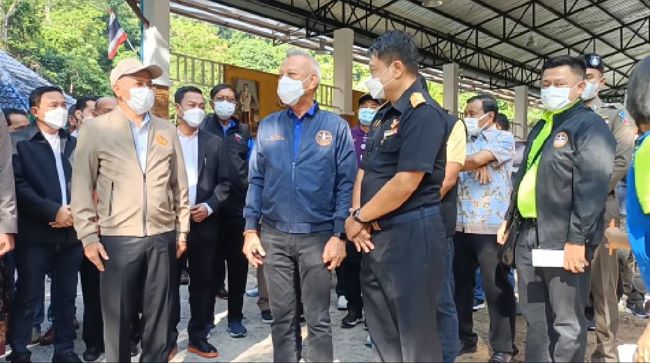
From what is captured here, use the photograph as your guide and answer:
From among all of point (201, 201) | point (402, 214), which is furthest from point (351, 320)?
point (402, 214)

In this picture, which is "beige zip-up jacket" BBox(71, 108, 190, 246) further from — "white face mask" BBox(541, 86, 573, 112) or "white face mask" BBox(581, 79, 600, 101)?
"white face mask" BBox(581, 79, 600, 101)

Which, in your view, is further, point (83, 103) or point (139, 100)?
point (83, 103)

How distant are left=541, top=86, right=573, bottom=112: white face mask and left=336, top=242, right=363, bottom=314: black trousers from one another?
196 cm

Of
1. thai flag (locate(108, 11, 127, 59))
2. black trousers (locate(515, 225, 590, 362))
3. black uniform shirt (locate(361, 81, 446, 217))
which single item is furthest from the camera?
thai flag (locate(108, 11, 127, 59))

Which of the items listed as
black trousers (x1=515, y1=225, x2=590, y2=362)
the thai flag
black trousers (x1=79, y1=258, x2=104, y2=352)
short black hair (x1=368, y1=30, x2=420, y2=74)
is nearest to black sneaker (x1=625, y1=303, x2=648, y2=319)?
black trousers (x1=515, y1=225, x2=590, y2=362)

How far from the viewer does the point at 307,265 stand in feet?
8.54

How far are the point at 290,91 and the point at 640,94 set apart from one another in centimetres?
157

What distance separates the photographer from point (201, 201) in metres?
3.51

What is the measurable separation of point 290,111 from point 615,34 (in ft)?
58.5

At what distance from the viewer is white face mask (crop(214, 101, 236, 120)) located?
3.85 metres

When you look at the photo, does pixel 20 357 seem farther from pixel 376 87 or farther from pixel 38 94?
pixel 376 87

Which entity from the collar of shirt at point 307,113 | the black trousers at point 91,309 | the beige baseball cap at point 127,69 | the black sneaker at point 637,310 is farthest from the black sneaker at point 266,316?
the black sneaker at point 637,310

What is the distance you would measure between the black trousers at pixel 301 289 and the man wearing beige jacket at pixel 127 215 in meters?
0.52

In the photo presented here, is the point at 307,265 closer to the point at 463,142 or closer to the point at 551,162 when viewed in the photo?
the point at 463,142
